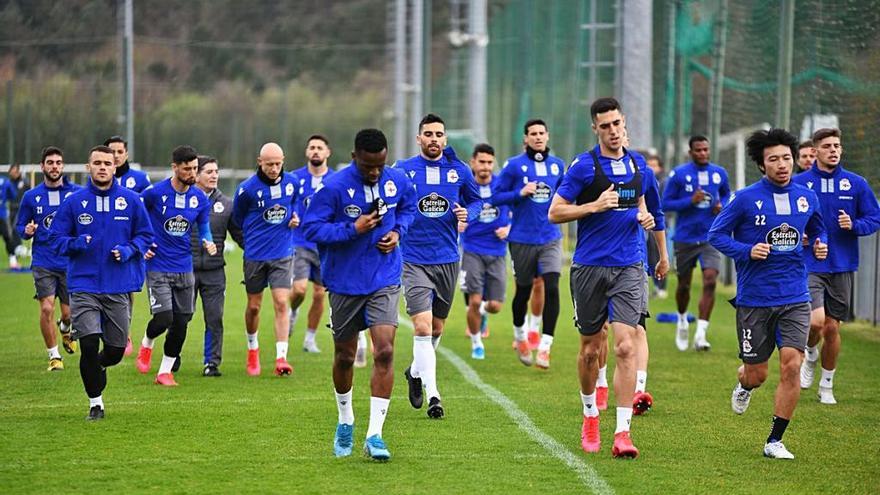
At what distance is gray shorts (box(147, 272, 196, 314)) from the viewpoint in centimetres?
1274

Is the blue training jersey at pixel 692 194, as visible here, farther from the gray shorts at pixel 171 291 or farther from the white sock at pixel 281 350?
the gray shorts at pixel 171 291

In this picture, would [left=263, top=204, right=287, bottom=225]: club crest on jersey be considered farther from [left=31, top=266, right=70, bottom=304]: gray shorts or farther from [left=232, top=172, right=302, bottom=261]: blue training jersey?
[left=31, top=266, right=70, bottom=304]: gray shorts

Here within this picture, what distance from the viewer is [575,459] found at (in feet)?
30.3

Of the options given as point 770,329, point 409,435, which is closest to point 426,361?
point 409,435

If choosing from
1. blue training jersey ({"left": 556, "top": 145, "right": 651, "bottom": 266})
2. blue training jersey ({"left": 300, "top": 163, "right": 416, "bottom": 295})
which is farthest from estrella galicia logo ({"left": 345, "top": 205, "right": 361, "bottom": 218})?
blue training jersey ({"left": 556, "top": 145, "right": 651, "bottom": 266})

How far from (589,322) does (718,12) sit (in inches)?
657

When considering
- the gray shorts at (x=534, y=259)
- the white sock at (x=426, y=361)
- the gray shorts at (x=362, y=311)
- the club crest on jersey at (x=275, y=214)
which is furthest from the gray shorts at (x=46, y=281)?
the gray shorts at (x=362, y=311)

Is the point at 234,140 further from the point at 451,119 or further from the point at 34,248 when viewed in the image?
the point at 34,248

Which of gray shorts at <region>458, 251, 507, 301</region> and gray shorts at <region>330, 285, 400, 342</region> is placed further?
gray shorts at <region>458, 251, 507, 301</region>

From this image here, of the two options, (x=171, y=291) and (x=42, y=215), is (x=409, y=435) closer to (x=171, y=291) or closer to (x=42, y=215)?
(x=171, y=291)

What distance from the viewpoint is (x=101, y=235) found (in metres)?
10.7

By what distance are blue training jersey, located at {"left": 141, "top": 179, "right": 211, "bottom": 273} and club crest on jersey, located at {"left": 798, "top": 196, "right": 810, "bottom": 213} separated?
Answer: 19.5ft

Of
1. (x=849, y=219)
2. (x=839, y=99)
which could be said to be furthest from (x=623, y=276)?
(x=839, y=99)

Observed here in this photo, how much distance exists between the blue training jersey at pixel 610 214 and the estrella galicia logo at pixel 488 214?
5.35m
